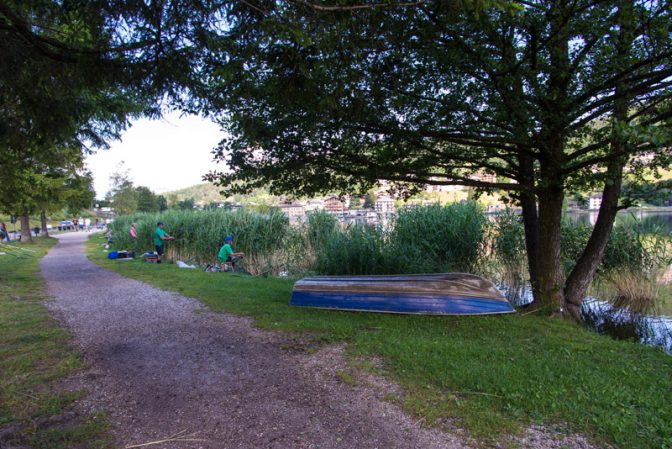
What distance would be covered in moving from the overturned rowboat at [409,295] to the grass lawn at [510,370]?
0.71ft

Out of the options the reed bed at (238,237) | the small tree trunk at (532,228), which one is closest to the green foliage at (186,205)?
the reed bed at (238,237)

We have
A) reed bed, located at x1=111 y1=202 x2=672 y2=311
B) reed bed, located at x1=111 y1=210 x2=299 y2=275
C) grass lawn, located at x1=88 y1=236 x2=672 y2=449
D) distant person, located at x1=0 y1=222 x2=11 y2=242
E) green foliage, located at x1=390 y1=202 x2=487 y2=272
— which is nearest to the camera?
grass lawn, located at x1=88 y1=236 x2=672 y2=449

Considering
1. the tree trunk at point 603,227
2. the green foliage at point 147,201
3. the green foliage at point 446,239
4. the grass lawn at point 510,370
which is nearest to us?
the grass lawn at point 510,370

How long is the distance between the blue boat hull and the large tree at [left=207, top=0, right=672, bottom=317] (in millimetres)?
1100

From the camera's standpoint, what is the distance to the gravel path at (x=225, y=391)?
10.5ft

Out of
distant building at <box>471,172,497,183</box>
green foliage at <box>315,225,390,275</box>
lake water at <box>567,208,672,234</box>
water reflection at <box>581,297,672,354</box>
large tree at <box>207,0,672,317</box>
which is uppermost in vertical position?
large tree at <box>207,0,672,317</box>

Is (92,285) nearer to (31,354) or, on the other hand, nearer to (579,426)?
(31,354)

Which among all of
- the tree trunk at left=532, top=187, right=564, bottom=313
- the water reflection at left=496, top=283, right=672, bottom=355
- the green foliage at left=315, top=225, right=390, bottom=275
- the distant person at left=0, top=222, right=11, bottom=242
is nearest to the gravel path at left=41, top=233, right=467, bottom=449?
the tree trunk at left=532, top=187, right=564, bottom=313

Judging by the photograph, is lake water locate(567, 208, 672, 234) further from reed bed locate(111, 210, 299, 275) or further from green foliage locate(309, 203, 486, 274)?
reed bed locate(111, 210, 299, 275)

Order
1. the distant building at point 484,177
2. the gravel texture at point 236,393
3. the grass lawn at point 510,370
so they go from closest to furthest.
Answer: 1. the gravel texture at point 236,393
2. the grass lawn at point 510,370
3. the distant building at point 484,177

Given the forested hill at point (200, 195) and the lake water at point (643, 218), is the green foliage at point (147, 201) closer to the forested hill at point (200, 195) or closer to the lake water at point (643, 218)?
the forested hill at point (200, 195)

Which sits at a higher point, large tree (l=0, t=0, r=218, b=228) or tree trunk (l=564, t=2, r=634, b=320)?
large tree (l=0, t=0, r=218, b=228)

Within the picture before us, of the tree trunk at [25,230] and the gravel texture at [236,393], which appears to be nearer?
the gravel texture at [236,393]

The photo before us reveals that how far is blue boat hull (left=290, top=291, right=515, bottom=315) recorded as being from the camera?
6.79 m
